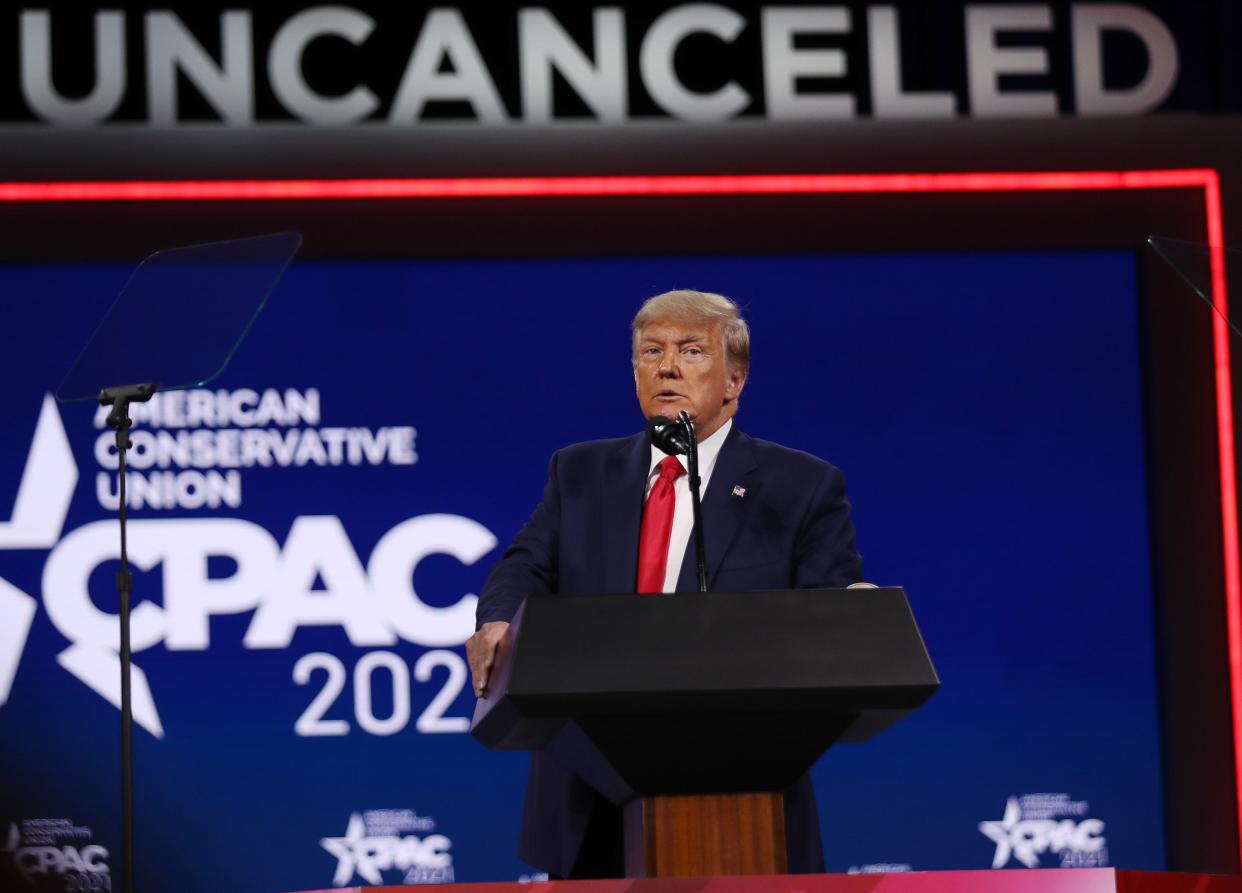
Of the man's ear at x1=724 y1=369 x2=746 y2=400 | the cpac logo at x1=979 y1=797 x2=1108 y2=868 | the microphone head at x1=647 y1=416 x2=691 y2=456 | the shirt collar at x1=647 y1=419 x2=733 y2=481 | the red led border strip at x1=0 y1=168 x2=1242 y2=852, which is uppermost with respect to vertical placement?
the red led border strip at x1=0 y1=168 x2=1242 y2=852

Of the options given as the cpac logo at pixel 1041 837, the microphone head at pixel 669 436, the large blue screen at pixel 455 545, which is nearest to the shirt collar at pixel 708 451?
the microphone head at pixel 669 436

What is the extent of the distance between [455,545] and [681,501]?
1985 mm

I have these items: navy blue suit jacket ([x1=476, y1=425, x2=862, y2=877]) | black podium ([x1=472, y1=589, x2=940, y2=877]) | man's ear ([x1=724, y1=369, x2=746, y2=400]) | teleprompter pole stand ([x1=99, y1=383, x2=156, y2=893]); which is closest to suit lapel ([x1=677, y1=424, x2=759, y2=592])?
navy blue suit jacket ([x1=476, y1=425, x2=862, y2=877])

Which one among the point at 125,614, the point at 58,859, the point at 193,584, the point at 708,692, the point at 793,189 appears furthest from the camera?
the point at 793,189

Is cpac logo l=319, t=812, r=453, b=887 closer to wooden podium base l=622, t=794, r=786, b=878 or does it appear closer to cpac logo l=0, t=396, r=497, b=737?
cpac logo l=0, t=396, r=497, b=737

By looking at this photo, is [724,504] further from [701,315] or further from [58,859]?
[58,859]

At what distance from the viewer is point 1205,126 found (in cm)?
492

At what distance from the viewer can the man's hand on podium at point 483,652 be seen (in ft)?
7.20

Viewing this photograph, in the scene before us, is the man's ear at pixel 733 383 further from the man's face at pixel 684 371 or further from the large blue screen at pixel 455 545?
the large blue screen at pixel 455 545

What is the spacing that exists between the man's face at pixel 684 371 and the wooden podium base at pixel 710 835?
1.01 metres

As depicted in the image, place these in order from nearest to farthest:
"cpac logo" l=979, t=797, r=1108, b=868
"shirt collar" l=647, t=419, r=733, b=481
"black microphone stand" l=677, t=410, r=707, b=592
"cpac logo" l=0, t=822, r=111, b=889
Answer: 1. "black microphone stand" l=677, t=410, r=707, b=592
2. "shirt collar" l=647, t=419, r=733, b=481
3. "cpac logo" l=0, t=822, r=111, b=889
4. "cpac logo" l=979, t=797, r=1108, b=868

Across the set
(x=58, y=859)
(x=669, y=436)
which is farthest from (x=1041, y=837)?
(x=669, y=436)

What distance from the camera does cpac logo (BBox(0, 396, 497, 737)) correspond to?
452 centimetres

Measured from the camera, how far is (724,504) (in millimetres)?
2721
